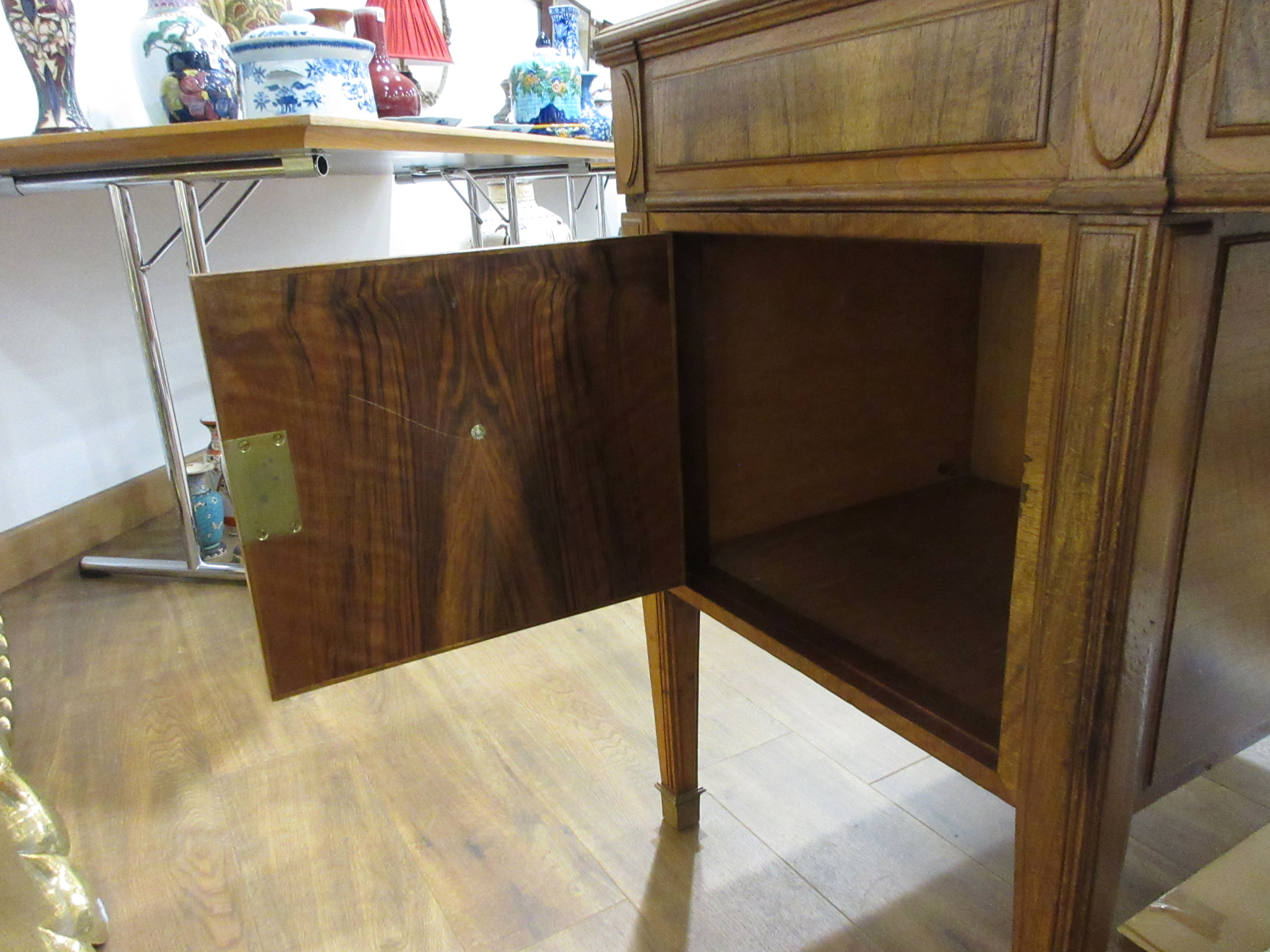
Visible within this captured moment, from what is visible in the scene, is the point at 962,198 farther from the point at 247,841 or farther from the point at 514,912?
the point at 247,841

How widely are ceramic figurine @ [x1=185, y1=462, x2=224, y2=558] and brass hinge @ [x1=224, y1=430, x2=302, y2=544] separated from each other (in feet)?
4.08

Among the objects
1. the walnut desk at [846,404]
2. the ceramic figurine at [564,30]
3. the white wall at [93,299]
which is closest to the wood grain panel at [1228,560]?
the walnut desk at [846,404]

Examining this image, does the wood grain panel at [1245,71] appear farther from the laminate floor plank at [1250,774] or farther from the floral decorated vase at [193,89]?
the floral decorated vase at [193,89]

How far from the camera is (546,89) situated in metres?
1.70

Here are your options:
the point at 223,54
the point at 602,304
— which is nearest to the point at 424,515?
the point at 602,304

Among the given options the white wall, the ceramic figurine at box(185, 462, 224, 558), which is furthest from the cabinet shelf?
the ceramic figurine at box(185, 462, 224, 558)

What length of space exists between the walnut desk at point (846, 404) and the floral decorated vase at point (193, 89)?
3.09ft

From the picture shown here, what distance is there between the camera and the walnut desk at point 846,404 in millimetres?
404

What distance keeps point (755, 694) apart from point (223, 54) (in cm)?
127

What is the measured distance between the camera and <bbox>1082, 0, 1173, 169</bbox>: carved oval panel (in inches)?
14.2

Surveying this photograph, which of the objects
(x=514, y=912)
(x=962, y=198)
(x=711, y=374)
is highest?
(x=962, y=198)

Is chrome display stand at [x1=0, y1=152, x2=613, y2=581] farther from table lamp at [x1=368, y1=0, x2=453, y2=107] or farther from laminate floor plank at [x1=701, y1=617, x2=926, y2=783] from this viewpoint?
laminate floor plank at [x1=701, y1=617, x2=926, y2=783]

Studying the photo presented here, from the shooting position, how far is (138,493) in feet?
6.35

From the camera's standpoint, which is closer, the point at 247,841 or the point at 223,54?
the point at 247,841
